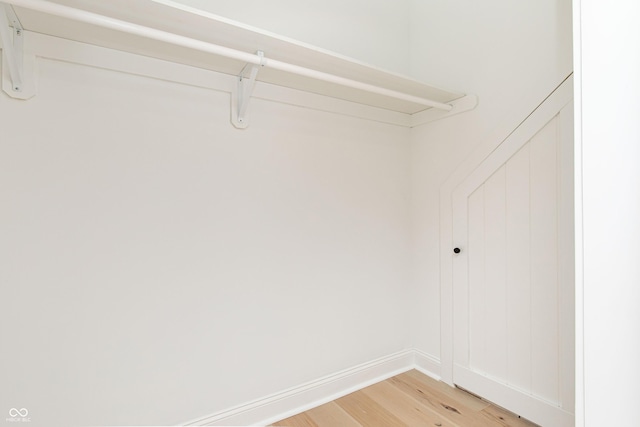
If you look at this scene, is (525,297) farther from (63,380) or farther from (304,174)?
(63,380)

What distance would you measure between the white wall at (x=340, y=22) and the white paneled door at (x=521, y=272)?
102 cm

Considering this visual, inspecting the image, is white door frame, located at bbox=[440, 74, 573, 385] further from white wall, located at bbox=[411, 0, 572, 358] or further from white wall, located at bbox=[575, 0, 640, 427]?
white wall, located at bbox=[575, 0, 640, 427]

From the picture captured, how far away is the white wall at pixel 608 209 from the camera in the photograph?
59cm

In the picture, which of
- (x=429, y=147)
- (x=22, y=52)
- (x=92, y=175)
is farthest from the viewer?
(x=429, y=147)

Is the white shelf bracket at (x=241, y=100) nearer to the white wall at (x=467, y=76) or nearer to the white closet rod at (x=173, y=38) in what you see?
the white closet rod at (x=173, y=38)

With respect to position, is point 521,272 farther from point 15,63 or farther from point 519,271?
point 15,63

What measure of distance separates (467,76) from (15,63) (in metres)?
2.10

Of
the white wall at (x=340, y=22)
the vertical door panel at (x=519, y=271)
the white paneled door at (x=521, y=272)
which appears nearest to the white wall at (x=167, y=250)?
the white wall at (x=340, y=22)

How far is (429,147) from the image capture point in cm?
202

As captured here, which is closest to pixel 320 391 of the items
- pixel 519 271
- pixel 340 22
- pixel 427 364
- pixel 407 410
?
Answer: pixel 407 410

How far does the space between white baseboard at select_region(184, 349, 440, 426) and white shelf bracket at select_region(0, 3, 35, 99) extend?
4.89 ft

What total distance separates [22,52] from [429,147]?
6.65ft

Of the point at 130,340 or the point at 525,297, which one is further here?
the point at 525,297

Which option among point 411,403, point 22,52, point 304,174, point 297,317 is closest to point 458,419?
point 411,403
